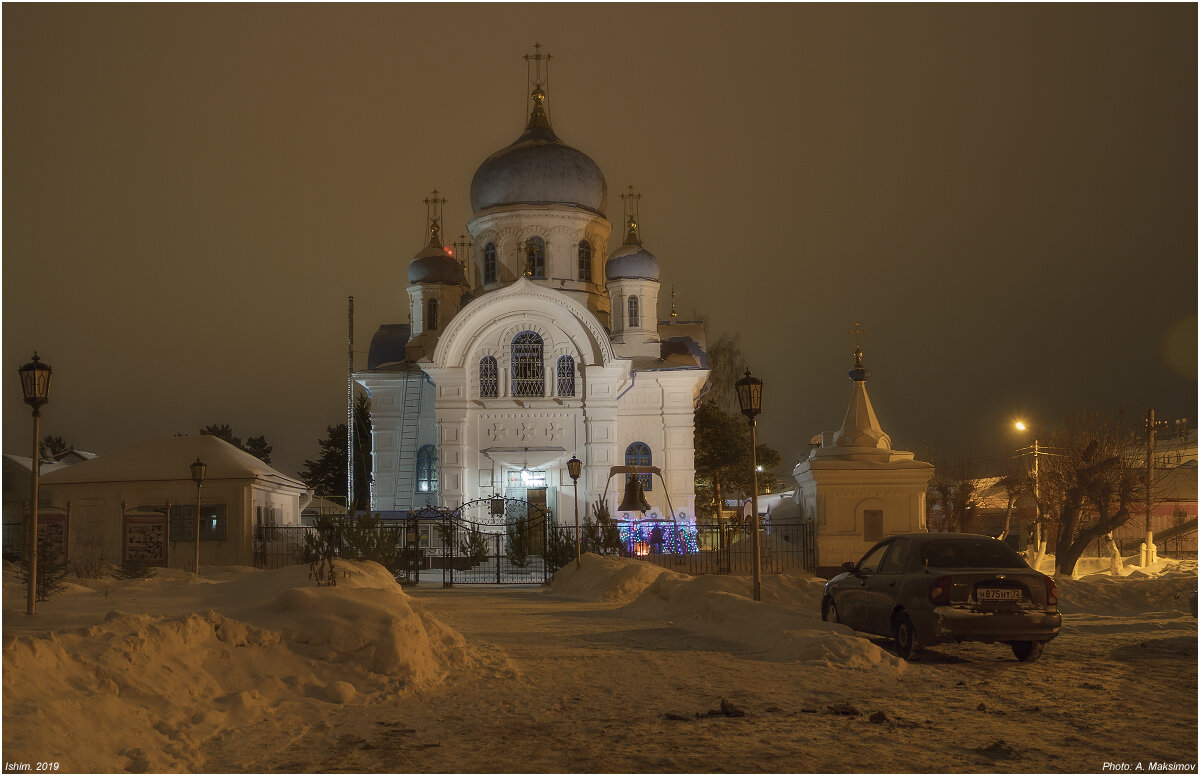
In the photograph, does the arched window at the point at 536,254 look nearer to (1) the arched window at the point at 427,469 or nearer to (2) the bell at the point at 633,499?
(1) the arched window at the point at 427,469

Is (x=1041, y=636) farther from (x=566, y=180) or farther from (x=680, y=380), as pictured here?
(x=566, y=180)

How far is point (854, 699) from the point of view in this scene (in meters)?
9.65

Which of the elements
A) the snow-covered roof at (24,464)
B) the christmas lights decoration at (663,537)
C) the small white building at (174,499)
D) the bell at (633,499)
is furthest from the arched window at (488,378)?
the snow-covered roof at (24,464)

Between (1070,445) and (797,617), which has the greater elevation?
(1070,445)

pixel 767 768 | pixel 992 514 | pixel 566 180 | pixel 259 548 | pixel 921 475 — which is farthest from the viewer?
pixel 992 514

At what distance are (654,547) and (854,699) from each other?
22092mm

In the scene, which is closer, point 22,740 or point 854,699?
point 22,740

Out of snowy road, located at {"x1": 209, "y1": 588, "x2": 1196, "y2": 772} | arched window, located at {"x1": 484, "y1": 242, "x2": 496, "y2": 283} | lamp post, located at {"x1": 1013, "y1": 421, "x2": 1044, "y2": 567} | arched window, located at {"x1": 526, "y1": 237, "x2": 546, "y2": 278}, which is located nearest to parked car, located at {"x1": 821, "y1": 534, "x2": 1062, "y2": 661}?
snowy road, located at {"x1": 209, "y1": 588, "x2": 1196, "y2": 772}

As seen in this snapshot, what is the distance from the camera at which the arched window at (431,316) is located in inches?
1768

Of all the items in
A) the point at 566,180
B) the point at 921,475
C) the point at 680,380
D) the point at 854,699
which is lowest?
the point at 854,699

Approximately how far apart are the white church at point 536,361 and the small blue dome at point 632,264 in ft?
0.16

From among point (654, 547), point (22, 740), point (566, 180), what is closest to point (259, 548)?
point (654, 547)

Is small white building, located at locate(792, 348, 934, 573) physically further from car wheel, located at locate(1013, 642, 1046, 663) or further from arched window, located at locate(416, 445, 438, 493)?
arched window, located at locate(416, 445, 438, 493)

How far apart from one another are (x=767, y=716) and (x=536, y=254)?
120 ft
